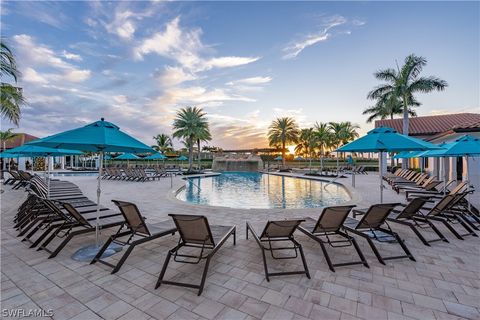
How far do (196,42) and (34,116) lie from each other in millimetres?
20209

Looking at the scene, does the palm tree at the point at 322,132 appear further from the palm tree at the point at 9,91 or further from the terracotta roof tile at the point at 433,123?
the palm tree at the point at 9,91

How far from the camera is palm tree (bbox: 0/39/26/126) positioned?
8977 mm

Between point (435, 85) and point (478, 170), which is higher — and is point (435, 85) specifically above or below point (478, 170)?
above

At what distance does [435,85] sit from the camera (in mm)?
16781

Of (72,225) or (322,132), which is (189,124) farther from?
(72,225)

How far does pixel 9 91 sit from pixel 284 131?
3182cm

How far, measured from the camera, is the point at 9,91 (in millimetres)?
10430

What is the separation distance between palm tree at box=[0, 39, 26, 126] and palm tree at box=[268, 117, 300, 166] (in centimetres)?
3057

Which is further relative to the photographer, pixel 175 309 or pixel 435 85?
pixel 435 85

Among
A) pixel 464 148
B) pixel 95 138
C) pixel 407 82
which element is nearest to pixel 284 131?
pixel 407 82

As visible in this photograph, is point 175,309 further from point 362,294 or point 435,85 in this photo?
point 435,85

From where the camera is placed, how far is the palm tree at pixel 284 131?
35.9m

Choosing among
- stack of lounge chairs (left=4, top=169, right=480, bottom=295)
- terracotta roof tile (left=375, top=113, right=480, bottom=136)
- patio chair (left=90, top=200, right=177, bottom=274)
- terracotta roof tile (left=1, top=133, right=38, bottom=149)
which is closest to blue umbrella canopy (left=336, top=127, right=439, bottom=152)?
stack of lounge chairs (left=4, top=169, right=480, bottom=295)

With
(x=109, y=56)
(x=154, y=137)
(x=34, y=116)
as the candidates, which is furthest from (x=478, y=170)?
(x=154, y=137)
